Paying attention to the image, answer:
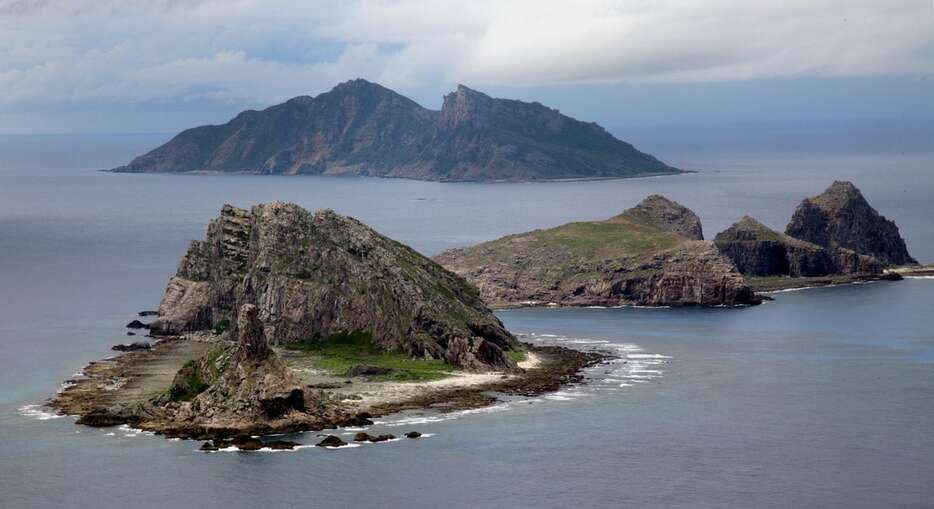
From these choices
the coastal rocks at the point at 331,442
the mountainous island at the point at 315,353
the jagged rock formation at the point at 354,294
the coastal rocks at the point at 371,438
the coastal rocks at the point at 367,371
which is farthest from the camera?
the jagged rock formation at the point at 354,294

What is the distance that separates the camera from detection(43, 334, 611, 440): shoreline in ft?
465

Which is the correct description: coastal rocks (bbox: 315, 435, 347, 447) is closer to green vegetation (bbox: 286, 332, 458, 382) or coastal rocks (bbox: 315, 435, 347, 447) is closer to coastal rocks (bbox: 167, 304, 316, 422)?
coastal rocks (bbox: 167, 304, 316, 422)

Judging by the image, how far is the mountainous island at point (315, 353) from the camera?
143 metres

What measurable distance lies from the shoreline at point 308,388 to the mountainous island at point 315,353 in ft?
0.61

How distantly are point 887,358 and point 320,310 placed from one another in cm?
6866

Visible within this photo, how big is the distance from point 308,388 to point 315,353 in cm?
3337

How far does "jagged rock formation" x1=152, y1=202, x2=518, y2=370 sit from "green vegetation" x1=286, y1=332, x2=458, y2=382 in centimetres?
109

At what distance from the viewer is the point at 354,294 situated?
186 metres

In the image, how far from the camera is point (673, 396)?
159 metres

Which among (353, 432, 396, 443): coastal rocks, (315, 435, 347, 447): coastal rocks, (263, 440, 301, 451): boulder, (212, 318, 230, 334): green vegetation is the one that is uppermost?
(212, 318, 230, 334): green vegetation

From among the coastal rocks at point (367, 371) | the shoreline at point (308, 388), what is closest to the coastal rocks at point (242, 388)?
the shoreline at point (308, 388)

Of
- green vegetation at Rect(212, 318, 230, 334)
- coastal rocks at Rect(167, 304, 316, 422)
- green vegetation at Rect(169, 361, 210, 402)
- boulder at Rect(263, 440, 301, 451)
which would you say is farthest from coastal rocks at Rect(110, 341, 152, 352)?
boulder at Rect(263, 440, 301, 451)

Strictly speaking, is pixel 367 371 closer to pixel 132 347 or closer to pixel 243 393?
pixel 243 393

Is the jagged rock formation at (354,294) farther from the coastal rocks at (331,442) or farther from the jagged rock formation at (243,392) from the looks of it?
the coastal rocks at (331,442)
